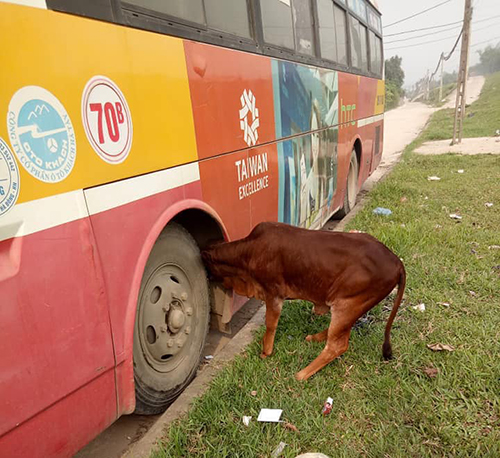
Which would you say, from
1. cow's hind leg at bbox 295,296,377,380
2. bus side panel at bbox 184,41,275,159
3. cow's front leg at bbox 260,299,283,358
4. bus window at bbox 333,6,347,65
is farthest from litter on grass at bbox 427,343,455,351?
bus window at bbox 333,6,347,65

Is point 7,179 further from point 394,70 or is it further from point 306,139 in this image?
point 394,70

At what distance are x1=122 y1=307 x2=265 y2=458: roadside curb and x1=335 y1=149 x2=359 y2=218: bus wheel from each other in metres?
3.72

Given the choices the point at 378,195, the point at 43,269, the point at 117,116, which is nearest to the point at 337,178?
the point at 378,195

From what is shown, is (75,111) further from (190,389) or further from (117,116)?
(190,389)

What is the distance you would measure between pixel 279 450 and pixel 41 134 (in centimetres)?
181

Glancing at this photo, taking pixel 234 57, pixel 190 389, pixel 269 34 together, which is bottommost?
pixel 190 389

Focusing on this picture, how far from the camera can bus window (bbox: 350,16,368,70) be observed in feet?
19.1

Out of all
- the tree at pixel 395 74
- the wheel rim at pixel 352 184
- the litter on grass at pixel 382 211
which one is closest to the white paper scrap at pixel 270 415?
the litter on grass at pixel 382 211

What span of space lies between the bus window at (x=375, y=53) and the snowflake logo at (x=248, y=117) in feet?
16.7

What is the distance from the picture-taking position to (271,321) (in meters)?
2.72

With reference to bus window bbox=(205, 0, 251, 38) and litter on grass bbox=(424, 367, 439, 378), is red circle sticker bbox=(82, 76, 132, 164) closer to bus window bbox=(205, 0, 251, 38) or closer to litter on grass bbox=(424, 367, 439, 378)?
bus window bbox=(205, 0, 251, 38)

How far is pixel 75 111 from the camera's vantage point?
151cm

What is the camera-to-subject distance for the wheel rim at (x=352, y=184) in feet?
21.9

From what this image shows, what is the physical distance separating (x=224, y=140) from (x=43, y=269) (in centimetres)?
154
